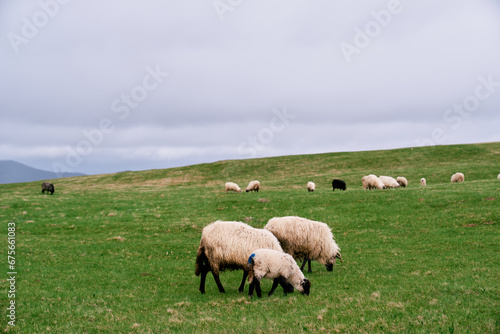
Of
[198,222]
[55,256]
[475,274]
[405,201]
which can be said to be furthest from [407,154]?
[55,256]

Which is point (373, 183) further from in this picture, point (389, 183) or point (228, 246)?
point (228, 246)

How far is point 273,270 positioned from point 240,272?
5247 mm

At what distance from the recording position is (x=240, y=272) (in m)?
16.2

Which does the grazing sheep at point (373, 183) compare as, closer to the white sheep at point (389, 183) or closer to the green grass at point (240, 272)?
the white sheep at point (389, 183)

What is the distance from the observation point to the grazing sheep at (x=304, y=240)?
15.2 m

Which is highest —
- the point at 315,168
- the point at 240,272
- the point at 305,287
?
the point at 315,168

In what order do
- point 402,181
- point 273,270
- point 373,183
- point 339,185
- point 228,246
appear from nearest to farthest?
1. point 273,270
2. point 228,246
3. point 373,183
4. point 402,181
5. point 339,185

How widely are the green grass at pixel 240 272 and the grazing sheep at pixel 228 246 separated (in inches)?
37.3

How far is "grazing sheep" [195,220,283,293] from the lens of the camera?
12.2 meters

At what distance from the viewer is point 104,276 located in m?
15.2

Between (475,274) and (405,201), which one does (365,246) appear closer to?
(475,274)

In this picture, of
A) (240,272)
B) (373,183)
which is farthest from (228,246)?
(373,183)

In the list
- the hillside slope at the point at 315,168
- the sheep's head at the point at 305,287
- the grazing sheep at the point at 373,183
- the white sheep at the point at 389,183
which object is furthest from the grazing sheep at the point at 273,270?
the hillside slope at the point at 315,168

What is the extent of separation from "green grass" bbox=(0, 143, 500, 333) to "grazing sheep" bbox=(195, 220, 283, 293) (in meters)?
0.95
